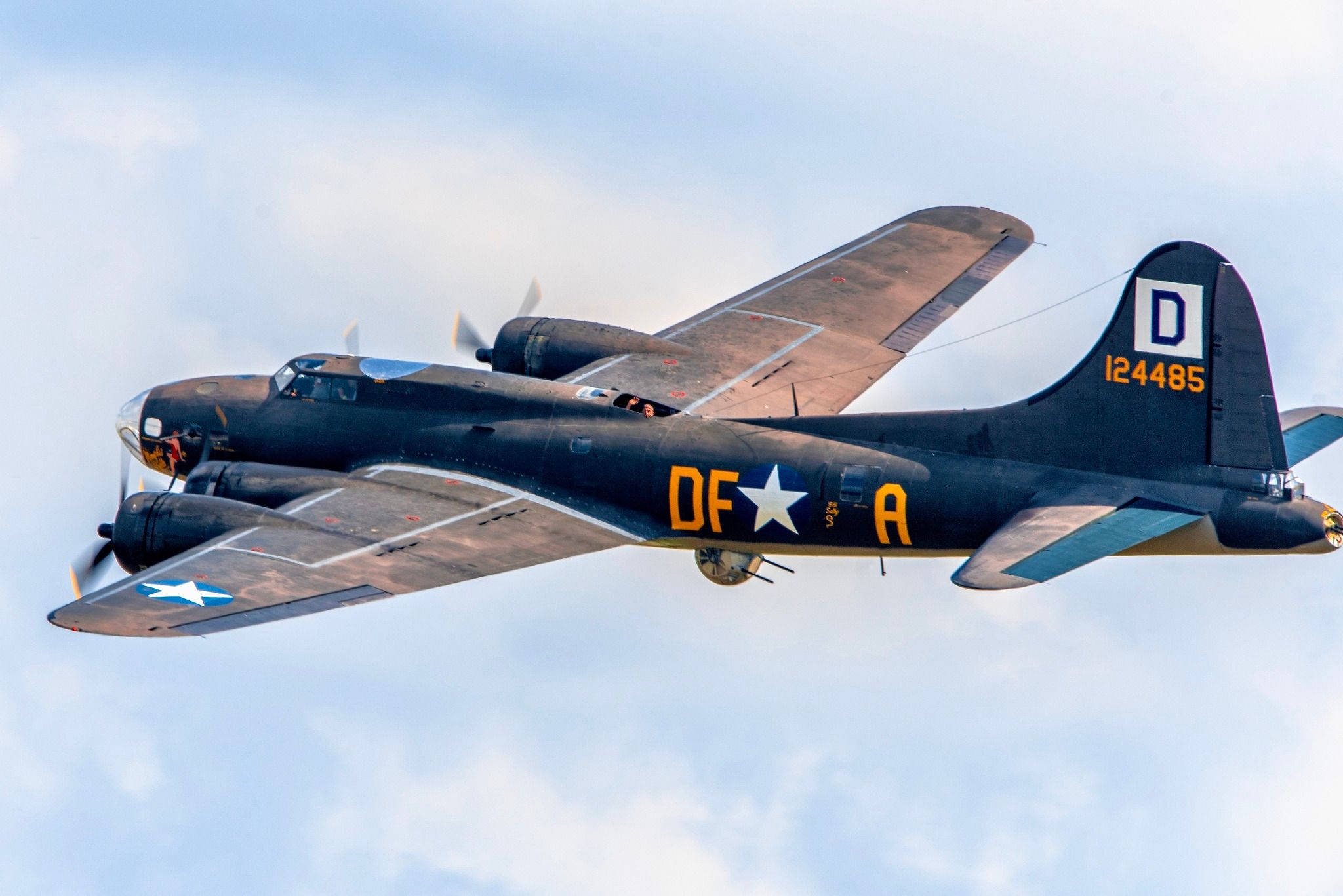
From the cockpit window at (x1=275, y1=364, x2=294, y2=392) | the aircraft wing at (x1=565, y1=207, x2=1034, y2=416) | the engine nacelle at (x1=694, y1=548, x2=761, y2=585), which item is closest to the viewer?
the engine nacelle at (x1=694, y1=548, x2=761, y2=585)

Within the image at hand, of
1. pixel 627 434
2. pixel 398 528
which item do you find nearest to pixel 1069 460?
pixel 627 434

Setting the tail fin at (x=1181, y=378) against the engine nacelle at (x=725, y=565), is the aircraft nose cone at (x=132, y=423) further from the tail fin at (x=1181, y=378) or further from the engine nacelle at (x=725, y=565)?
the tail fin at (x=1181, y=378)

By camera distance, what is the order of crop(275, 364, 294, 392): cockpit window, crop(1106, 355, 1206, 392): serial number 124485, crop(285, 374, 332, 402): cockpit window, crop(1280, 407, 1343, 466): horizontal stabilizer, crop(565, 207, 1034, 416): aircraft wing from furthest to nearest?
1. crop(565, 207, 1034, 416): aircraft wing
2. crop(275, 364, 294, 392): cockpit window
3. crop(285, 374, 332, 402): cockpit window
4. crop(1280, 407, 1343, 466): horizontal stabilizer
5. crop(1106, 355, 1206, 392): serial number 124485

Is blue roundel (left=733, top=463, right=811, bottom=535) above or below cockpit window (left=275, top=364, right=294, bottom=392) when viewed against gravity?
below

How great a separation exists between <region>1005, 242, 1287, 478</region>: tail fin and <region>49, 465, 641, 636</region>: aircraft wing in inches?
348

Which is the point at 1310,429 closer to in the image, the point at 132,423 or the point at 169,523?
the point at 169,523

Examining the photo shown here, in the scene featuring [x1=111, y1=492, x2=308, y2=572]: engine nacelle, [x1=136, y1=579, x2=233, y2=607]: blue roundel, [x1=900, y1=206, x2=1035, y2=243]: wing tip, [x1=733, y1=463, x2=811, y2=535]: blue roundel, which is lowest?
[x1=136, y1=579, x2=233, y2=607]: blue roundel

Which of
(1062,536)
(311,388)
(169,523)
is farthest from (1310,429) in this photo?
(169,523)

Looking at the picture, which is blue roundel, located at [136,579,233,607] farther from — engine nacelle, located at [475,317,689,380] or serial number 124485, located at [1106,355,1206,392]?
serial number 124485, located at [1106,355,1206,392]

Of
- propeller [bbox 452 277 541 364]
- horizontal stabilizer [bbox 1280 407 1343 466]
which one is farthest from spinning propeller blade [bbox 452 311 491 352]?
horizontal stabilizer [bbox 1280 407 1343 466]

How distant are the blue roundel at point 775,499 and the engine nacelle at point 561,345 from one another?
6845 millimetres

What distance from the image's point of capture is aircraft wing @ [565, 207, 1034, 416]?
42469 mm

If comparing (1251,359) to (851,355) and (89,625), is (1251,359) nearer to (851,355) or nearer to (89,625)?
(851,355)

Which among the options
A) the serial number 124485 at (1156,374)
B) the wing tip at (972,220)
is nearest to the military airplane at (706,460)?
the serial number 124485 at (1156,374)
